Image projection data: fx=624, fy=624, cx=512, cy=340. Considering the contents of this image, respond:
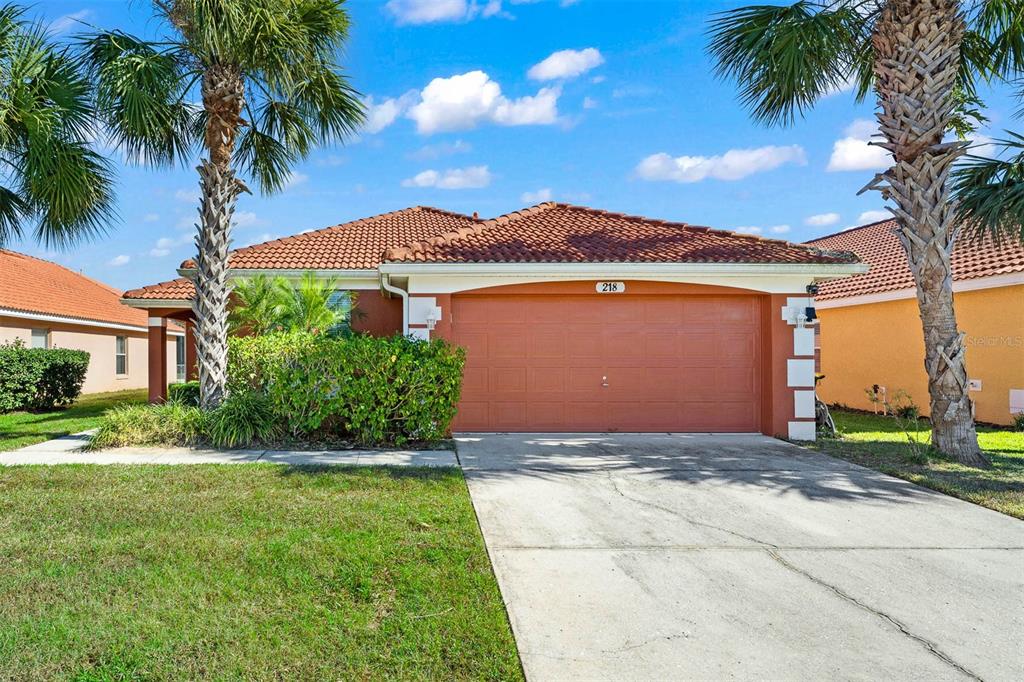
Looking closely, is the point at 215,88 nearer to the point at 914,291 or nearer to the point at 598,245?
the point at 598,245

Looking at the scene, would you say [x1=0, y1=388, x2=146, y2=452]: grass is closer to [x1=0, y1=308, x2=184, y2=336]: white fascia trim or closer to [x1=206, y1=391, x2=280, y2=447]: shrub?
[x1=0, y1=308, x2=184, y2=336]: white fascia trim

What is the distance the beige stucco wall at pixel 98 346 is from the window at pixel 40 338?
0.11m

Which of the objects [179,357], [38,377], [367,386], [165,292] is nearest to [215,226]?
[367,386]

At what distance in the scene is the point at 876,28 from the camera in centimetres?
953

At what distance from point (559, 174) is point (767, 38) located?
7.83m

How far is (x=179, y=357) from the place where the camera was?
28.4 meters

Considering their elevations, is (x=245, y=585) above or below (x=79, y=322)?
below

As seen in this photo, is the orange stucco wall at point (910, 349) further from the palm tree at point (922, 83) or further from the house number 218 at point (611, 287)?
the house number 218 at point (611, 287)

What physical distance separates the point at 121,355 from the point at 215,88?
63.3 feet

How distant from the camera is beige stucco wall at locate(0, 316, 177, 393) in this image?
754 inches

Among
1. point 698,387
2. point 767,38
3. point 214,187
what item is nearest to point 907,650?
point 698,387

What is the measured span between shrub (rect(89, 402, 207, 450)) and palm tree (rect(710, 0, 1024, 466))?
10.5 meters

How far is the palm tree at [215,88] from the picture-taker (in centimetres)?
939

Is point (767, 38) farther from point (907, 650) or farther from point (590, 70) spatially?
A: point (907, 650)
